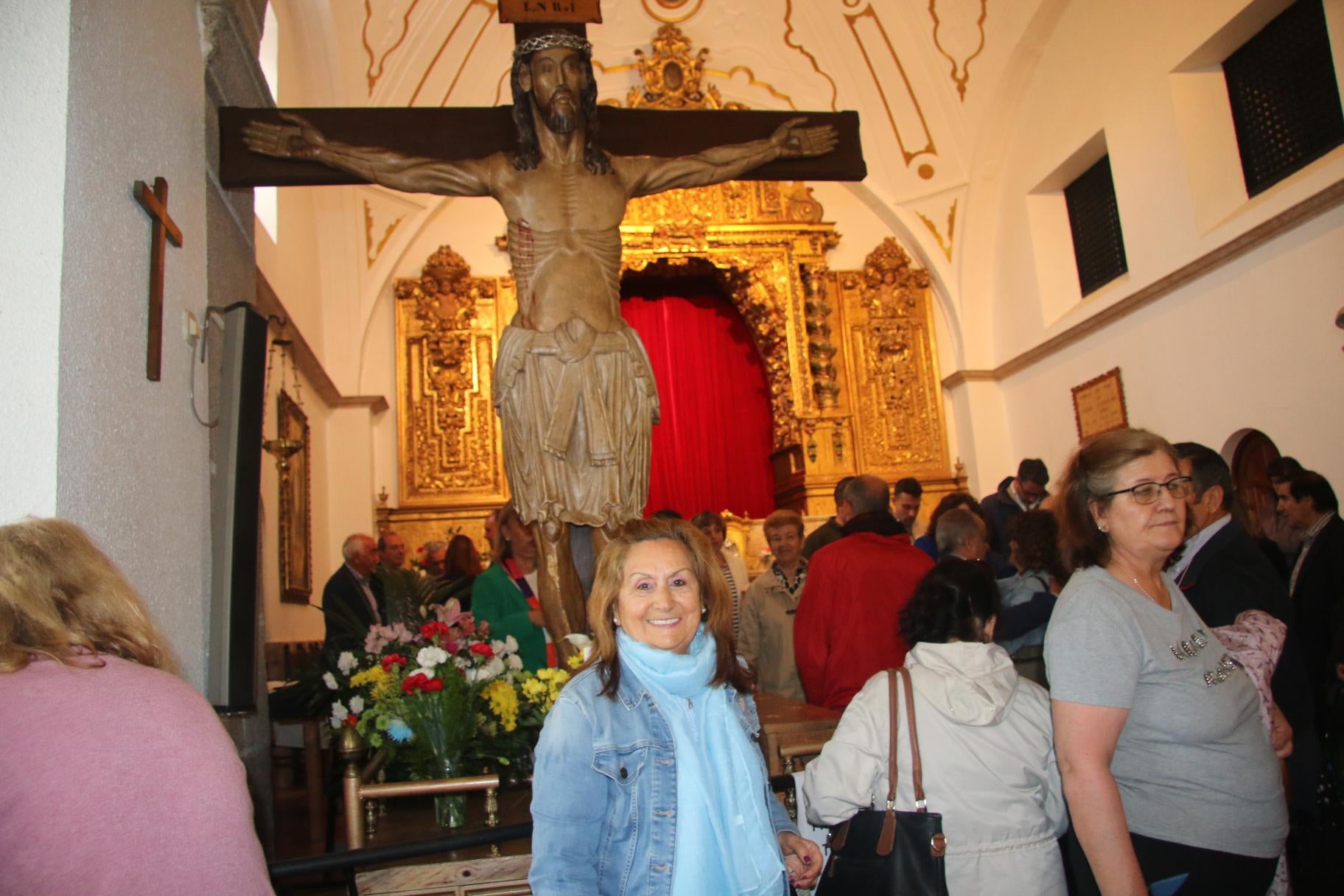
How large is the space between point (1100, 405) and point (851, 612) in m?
6.94

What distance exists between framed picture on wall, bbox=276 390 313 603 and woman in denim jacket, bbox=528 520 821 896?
19.1ft

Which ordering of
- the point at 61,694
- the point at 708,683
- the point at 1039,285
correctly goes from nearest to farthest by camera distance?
the point at 61,694, the point at 708,683, the point at 1039,285

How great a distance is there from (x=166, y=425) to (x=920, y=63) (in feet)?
31.5

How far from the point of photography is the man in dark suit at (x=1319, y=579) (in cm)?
426

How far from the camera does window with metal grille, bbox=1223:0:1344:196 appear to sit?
7457 millimetres

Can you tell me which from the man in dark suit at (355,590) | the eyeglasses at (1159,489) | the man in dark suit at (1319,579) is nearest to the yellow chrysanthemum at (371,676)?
the man in dark suit at (355,590)

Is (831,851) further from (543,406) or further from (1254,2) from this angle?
(1254,2)

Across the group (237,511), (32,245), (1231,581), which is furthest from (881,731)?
(237,511)

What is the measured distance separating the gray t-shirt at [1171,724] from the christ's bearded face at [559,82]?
8.52 ft

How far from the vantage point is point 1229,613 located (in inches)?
105

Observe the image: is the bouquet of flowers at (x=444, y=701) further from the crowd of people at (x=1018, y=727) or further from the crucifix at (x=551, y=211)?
the crowd of people at (x=1018, y=727)

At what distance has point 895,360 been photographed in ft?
37.8

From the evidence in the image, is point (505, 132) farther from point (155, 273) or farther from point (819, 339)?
point (819, 339)

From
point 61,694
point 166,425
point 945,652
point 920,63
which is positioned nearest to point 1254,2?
point 920,63
